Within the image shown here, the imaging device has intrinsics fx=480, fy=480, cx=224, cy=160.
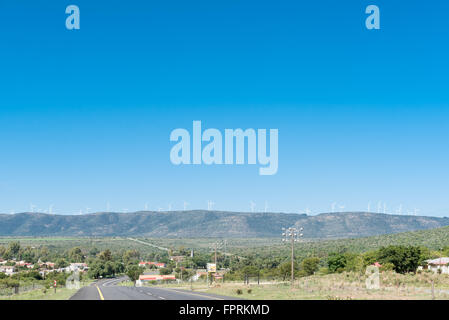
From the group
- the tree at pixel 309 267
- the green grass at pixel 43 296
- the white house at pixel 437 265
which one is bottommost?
the tree at pixel 309 267

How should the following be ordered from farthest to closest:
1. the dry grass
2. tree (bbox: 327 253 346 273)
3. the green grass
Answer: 1. tree (bbox: 327 253 346 273)
2. the green grass
3. the dry grass

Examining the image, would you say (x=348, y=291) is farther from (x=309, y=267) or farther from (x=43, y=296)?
(x=309, y=267)

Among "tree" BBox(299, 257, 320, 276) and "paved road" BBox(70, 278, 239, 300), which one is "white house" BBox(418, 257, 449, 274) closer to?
"tree" BBox(299, 257, 320, 276)

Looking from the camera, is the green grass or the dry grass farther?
the green grass

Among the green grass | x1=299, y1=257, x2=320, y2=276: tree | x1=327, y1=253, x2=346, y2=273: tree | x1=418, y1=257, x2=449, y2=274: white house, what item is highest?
the green grass

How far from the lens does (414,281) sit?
56031 mm

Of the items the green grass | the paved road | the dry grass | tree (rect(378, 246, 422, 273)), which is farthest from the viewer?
tree (rect(378, 246, 422, 273))

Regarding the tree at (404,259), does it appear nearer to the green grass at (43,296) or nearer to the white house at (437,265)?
the white house at (437,265)

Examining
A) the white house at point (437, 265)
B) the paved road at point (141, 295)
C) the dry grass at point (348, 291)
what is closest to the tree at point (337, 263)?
the white house at point (437, 265)

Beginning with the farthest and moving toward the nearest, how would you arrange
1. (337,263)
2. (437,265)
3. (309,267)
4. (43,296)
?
(309,267), (337,263), (437,265), (43,296)

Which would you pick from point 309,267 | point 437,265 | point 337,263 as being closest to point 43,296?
point 437,265

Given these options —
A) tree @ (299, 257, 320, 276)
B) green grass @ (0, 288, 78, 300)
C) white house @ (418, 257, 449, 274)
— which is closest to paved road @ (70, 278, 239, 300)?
green grass @ (0, 288, 78, 300)
